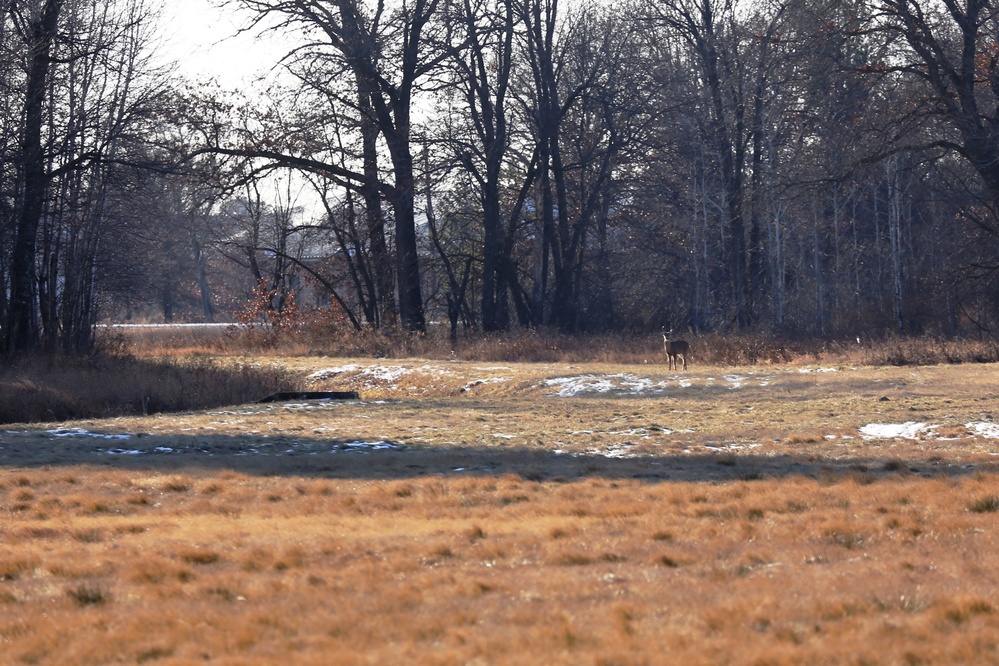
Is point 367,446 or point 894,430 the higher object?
point 367,446

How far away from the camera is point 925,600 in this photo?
584 cm

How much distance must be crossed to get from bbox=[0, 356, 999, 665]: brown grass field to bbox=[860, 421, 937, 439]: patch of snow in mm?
85

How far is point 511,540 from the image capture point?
803 cm

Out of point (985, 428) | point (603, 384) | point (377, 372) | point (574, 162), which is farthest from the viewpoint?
point (574, 162)

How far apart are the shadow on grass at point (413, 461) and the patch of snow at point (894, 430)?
6.38 ft

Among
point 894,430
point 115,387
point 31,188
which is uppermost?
point 31,188

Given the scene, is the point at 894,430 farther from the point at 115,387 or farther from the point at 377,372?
the point at 377,372

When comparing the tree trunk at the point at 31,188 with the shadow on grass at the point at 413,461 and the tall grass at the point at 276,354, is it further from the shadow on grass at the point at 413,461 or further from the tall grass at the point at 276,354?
the shadow on grass at the point at 413,461

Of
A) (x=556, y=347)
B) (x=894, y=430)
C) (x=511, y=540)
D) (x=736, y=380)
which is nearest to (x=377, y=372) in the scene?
(x=556, y=347)

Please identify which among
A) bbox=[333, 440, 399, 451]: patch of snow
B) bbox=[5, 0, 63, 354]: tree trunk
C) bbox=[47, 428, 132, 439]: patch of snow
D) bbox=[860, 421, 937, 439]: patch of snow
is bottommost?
bbox=[860, 421, 937, 439]: patch of snow

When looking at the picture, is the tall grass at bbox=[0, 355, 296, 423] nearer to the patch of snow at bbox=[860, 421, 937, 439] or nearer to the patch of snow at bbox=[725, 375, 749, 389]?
the patch of snow at bbox=[725, 375, 749, 389]

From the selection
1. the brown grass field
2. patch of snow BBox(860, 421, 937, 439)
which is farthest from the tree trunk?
patch of snow BBox(860, 421, 937, 439)

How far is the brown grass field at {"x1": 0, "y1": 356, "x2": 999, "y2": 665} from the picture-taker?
5.41m

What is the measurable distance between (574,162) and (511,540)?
136 feet
